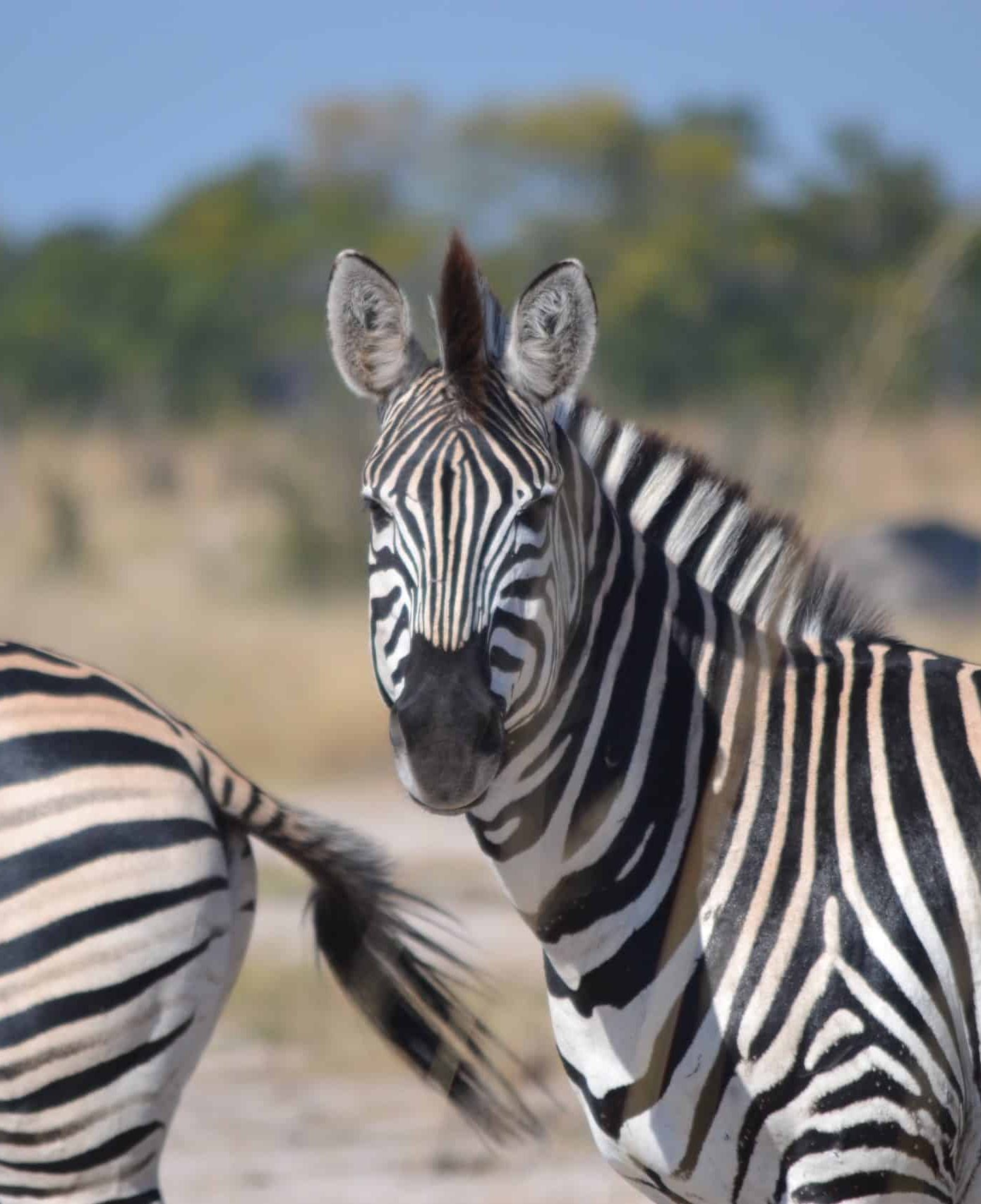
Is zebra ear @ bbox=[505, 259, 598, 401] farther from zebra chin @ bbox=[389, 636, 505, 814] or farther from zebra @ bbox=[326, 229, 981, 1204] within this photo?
zebra chin @ bbox=[389, 636, 505, 814]

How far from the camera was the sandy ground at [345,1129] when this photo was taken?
5223mm

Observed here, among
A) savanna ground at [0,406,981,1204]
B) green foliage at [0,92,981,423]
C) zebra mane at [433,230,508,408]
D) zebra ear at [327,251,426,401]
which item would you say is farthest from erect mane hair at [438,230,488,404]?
green foliage at [0,92,981,423]

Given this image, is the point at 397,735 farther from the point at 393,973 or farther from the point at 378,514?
the point at 393,973

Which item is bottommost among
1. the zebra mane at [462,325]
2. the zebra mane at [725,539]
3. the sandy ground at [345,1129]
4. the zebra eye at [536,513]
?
the sandy ground at [345,1129]

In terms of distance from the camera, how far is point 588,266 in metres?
31.3

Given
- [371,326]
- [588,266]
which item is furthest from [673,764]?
[588,266]

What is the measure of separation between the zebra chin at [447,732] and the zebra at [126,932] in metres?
0.70

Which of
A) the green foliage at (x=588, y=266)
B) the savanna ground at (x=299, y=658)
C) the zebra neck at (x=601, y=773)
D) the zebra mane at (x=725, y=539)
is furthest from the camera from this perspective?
the green foliage at (x=588, y=266)

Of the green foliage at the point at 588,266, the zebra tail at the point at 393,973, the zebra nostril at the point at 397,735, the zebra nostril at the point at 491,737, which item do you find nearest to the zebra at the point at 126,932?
the zebra tail at the point at 393,973

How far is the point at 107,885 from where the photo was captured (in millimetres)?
3146

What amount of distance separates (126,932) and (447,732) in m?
0.85

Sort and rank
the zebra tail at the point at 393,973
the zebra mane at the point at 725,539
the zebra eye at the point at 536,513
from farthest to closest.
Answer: the zebra tail at the point at 393,973 → the zebra mane at the point at 725,539 → the zebra eye at the point at 536,513

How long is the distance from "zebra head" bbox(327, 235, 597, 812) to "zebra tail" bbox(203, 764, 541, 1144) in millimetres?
668

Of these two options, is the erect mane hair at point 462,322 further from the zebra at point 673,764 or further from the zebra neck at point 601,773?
the zebra neck at point 601,773
